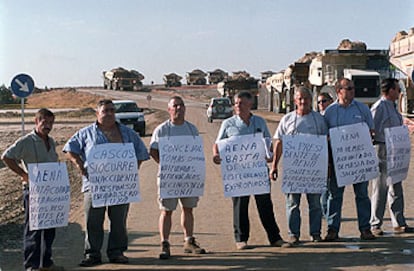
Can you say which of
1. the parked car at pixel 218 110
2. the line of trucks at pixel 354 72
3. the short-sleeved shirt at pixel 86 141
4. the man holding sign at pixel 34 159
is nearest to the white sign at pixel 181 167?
the short-sleeved shirt at pixel 86 141

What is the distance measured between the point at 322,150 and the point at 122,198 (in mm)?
2709

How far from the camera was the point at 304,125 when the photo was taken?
864 cm

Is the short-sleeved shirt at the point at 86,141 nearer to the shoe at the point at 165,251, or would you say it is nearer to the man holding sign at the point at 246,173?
the shoe at the point at 165,251

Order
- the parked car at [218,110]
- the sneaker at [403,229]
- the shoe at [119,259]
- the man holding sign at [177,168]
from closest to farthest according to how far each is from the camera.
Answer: the shoe at [119,259] < the man holding sign at [177,168] < the sneaker at [403,229] < the parked car at [218,110]

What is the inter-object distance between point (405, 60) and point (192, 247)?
1937cm

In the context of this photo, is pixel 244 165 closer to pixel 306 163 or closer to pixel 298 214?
pixel 306 163

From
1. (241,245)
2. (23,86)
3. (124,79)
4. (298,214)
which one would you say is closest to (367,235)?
(298,214)

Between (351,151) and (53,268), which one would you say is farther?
(351,151)

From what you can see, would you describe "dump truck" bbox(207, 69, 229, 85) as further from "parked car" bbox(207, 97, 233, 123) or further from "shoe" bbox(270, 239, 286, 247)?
"shoe" bbox(270, 239, 286, 247)

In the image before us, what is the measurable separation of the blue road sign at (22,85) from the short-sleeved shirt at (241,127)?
335 inches

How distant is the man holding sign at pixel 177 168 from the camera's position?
8375 millimetres

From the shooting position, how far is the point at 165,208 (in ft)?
27.6

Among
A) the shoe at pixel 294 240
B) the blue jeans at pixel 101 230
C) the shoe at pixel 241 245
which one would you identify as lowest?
the shoe at pixel 241 245

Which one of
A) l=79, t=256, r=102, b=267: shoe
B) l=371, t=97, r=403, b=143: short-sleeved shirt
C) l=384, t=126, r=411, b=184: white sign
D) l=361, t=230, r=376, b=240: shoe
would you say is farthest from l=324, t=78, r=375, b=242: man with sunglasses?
l=79, t=256, r=102, b=267: shoe
